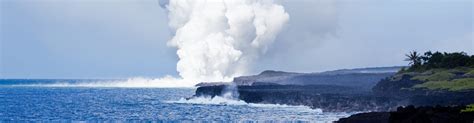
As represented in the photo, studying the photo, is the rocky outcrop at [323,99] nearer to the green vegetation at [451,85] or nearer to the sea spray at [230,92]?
the sea spray at [230,92]

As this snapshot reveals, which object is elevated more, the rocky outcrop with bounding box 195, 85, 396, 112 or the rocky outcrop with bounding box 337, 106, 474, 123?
the rocky outcrop with bounding box 195, 85, 396, 112

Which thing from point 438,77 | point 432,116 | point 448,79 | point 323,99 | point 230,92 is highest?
point 438,77

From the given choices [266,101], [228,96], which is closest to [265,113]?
[266,101]

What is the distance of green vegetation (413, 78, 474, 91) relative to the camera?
321 feet

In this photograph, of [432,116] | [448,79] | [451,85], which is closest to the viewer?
[432,116]

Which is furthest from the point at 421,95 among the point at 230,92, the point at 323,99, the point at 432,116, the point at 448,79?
the point at 432,116

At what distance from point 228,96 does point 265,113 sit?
1581 inches

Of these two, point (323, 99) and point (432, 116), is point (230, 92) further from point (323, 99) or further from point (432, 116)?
point (432, 116)

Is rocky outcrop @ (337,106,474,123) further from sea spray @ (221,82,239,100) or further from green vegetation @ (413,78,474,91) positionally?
sea spray @ (221,82,239,100)

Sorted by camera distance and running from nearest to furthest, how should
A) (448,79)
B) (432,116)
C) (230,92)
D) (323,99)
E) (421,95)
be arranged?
1. (432,116)
2. (421,95)
3. (323,99)
4. (448,79)
5. (230,92)

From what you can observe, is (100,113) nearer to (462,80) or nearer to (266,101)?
(266,101)

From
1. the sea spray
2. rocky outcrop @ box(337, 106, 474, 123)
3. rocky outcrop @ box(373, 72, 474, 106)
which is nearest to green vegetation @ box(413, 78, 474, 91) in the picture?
rocky outcrop @ box(373, 72, 474, 106)

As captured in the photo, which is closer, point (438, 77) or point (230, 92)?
point (438, 77)

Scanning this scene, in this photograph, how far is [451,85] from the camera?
4053 inches
